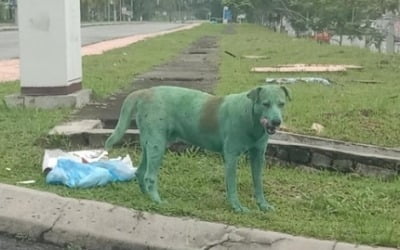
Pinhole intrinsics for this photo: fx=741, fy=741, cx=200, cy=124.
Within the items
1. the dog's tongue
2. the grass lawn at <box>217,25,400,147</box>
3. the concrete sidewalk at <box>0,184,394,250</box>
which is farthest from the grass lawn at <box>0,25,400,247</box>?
the dog's tongue

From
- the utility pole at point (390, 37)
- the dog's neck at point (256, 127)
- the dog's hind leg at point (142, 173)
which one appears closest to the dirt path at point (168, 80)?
the dog's hind leg at point (142, 173)

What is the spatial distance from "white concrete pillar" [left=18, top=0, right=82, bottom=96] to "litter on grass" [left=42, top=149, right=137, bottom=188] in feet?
10.1

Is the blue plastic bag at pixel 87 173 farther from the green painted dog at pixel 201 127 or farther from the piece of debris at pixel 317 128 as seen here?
the piece of debris at pixel 317 128

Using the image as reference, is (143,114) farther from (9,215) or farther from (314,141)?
(314,141)

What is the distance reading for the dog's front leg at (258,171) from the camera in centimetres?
470

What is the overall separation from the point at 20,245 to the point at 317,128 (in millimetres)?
3699

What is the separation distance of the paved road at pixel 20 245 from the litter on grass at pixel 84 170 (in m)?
0.76

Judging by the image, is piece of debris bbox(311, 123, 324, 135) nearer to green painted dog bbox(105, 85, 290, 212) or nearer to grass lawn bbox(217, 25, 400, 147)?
grass lawn bbox(217, 25, 400, 147)

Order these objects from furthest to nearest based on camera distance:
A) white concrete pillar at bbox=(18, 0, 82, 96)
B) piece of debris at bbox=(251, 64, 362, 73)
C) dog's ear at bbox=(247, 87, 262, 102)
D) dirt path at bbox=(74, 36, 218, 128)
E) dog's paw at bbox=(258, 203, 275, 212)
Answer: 1. piece of debris at bbox=(251, 64, 362, 73)
2. white concrete pillar at bbox=(18, 0, 82, 96)
3. dirt path at bbox=(74, 36, 218, 128)
4. dog's paw at bbox=(258, 203, 275, 212)
5. dog's ear at bbox=(247, 87, 262, 102)

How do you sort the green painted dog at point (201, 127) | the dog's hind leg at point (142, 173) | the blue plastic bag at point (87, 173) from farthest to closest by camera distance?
the blue plastic bag at point (87, 173) < the dog's hind leg at point (142, 173) < the green painted dog at point (201, 127)

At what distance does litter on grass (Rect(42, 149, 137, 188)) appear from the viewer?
17.4 ft

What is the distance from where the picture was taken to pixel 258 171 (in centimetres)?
477

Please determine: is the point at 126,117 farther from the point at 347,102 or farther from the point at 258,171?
the point at 347,102

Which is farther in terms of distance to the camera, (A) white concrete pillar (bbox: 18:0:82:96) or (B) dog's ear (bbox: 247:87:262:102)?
(A) white concrete pillar (bbox: 18:0:82:96)
